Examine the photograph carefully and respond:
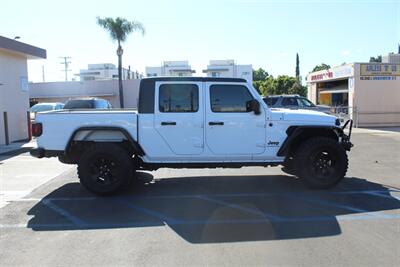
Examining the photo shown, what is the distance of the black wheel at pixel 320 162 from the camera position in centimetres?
816

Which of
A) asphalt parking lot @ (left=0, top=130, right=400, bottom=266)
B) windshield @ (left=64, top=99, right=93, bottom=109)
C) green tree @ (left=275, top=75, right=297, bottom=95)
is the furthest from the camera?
green tree @ (left=275, top=75, right=297, bottom=95)

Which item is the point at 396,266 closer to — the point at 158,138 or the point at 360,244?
the point at 360,244

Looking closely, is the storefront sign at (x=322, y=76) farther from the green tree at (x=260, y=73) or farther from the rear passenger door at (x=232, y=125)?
the green tree at (x=260, y=73)

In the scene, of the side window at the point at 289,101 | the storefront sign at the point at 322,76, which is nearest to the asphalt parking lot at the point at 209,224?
the side window at the point at 289,101

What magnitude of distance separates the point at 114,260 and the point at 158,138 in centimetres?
341

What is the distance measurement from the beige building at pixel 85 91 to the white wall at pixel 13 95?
2396 centimetres

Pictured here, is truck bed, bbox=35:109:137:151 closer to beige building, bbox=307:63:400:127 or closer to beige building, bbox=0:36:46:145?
beige building, bbox=0:36:46:145

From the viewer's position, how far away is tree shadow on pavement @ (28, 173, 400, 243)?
589cm

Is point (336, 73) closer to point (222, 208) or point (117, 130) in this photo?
point (117, 130)

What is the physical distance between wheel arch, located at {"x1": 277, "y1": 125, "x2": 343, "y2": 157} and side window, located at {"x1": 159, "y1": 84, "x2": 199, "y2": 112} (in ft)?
5.63

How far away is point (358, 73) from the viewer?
2591cm

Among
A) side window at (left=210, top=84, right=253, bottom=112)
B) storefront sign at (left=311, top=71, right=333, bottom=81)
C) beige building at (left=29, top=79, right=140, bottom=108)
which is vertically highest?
storefront sign at (left=311, top=71, right=333, bottom=81)

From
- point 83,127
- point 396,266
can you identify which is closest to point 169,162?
point 83,127

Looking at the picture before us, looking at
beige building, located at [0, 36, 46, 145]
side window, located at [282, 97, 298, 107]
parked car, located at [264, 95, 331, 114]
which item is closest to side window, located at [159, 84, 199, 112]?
beige building, located at [0, 36, 46, 145]
